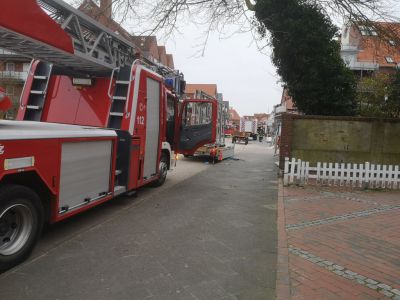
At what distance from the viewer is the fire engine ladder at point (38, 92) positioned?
25.1ft

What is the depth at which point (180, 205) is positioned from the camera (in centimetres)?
814

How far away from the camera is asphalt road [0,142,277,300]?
13.2 feet

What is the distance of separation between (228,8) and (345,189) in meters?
6.36

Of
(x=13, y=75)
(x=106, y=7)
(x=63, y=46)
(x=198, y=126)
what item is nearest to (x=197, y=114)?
(x=198, y=126)

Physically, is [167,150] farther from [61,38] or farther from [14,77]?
[14,77]

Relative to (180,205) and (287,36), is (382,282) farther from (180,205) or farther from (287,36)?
Result: (287,36)

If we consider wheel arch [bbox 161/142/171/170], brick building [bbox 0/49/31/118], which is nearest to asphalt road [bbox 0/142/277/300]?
wheel arch [bbox 161/142/171/170]

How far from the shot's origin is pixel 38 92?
771 centimetres

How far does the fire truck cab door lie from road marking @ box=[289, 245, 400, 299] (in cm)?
890

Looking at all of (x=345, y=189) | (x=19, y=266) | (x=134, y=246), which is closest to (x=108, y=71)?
(x=134, y=246)

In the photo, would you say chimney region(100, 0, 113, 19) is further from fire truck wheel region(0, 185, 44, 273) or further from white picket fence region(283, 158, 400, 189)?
fire truck wheel region(0, 185, 44, 273)

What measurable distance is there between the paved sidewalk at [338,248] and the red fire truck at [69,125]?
9.38ft

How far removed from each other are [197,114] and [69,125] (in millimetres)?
8390

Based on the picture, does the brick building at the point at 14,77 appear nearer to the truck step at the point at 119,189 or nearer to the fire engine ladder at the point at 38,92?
the fire engine ladder at the point at 38,92
